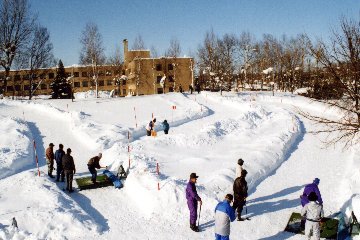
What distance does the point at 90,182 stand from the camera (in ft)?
47.1

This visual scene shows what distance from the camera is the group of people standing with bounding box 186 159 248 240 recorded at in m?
8.70

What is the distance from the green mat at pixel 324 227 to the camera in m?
9.91

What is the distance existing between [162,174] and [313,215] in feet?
24.7

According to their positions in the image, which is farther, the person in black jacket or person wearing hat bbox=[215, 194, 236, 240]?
the person in black jacket

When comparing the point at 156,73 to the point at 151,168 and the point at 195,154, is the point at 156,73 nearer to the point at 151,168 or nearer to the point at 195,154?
the point at 195,154

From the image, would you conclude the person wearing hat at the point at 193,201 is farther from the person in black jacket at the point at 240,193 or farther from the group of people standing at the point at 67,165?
the group of people standing at the point at 67,165

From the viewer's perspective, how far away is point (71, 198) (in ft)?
42.3

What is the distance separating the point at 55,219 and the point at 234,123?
1986cm

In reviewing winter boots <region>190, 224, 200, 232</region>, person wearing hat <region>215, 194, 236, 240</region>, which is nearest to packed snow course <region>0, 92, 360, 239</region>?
winter boots <region>190, 224, 200, 232</region>

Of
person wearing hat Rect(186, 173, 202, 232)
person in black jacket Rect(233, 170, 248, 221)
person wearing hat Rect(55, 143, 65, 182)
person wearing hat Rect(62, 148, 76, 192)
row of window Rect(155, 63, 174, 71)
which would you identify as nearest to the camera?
person wearing hat Rect(186, 173, 202, 232)

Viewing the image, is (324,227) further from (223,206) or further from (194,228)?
(194,228)

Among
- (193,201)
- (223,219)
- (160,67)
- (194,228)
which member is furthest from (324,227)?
(160,67)

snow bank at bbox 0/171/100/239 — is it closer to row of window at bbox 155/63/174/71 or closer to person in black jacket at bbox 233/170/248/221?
person in black jacket at bbox 233/170/248/221

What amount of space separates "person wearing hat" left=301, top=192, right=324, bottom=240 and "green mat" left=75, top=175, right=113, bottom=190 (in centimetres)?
830
